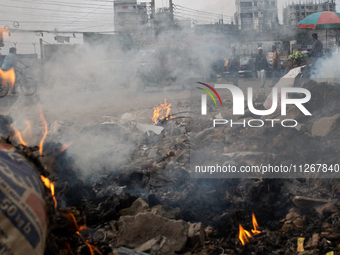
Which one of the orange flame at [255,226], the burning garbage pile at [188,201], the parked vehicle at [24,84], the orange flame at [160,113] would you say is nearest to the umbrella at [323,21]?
the orange flame at [160,113]

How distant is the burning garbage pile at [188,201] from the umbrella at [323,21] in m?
5.87

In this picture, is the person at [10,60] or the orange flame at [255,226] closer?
the orange flame at [255,226]

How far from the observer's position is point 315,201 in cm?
275

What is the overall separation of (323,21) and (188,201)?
8.46m

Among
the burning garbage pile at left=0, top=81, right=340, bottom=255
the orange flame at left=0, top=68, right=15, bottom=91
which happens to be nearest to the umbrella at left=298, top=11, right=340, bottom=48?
the burning garbage pile at left=0, top=81, right=340, bottom=255

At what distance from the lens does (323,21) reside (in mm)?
8844

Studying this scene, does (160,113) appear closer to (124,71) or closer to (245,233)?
(245,233)

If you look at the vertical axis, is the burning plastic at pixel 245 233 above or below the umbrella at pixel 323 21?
below

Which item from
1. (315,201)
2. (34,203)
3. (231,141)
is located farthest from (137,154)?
(34,203)

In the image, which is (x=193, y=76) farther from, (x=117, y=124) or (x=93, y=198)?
(x=93, y=198)

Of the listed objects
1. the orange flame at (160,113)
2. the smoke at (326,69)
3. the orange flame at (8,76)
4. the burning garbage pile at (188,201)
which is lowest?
the burning garbage pile at (188,201)

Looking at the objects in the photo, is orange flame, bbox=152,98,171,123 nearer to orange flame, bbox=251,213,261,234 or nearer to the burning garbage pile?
the burning garbage pile

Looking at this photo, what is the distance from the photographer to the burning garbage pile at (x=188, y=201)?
7.09ft

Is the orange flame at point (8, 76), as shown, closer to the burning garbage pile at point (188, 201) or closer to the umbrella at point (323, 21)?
the burning garbage pile at point (188, 201)
